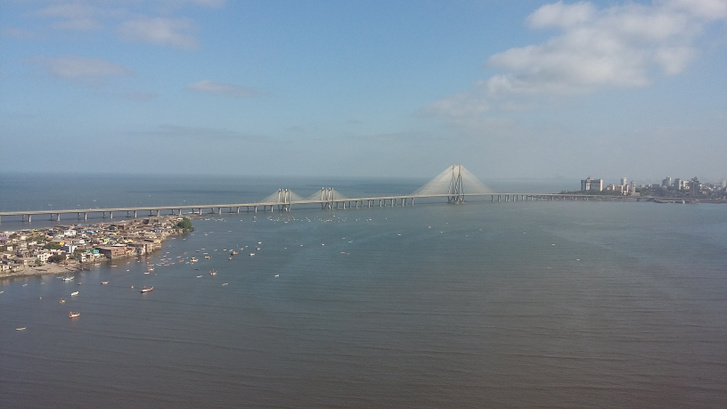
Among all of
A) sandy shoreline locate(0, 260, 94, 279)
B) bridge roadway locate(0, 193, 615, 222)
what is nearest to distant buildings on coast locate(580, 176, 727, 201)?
bridge roadway locate(0, 193, 615, 222)

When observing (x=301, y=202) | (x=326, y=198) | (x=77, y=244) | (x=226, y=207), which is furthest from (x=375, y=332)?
(x=326, y=198)

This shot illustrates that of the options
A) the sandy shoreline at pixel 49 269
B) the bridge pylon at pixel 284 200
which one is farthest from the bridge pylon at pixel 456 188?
the sandy shoreline at pixel 49 269

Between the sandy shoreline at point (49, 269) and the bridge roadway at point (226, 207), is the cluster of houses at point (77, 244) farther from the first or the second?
the bridge roadway at point (226, 207)

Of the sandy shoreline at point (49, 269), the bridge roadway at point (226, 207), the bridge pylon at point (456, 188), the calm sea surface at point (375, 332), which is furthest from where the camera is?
the bridge pylon at point (456, 188)

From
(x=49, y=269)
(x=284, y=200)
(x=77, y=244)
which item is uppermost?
(x=284, y=200)

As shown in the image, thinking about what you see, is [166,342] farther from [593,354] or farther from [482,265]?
[482,265]

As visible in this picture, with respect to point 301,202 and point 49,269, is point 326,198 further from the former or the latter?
point 49,269

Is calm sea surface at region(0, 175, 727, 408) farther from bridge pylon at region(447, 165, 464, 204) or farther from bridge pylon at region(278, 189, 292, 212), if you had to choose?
bridge pylon at region(447, 165, 464, 204)
